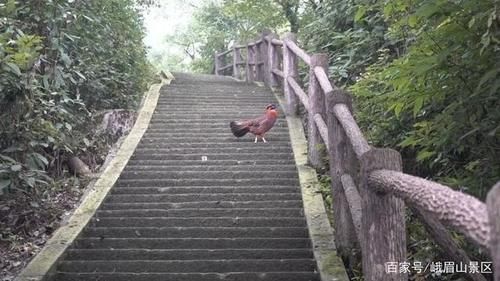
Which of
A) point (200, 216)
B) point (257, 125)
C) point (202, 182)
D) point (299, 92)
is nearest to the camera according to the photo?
point (200, 216)

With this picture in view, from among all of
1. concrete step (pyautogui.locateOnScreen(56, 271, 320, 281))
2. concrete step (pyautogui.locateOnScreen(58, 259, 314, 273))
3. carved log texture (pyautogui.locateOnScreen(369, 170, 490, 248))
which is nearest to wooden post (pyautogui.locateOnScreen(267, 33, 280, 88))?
concrete step (pyautogui.locateOnScreen(58, 259, 314, 273))

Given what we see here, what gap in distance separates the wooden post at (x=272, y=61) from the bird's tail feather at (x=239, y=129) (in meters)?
3.17

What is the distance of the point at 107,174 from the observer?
5.56 m

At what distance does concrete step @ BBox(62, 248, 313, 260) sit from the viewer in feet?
13.2

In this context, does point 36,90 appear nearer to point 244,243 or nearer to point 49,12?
A: point 49,12

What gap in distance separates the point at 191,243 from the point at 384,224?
238cm

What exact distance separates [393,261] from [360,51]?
5.20 metres

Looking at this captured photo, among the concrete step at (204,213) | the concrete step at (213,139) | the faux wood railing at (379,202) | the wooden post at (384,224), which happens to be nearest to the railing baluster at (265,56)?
the concrete step at (213,139)

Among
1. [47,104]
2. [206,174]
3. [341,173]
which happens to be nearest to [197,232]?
[206,174]

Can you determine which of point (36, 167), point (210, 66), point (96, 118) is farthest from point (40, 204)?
point (210, 66)

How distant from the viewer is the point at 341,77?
22.4 feet

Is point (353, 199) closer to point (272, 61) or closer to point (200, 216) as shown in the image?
point (200, 216)

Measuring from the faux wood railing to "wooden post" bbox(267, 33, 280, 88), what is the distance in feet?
13.0

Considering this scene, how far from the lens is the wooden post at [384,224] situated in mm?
2125
